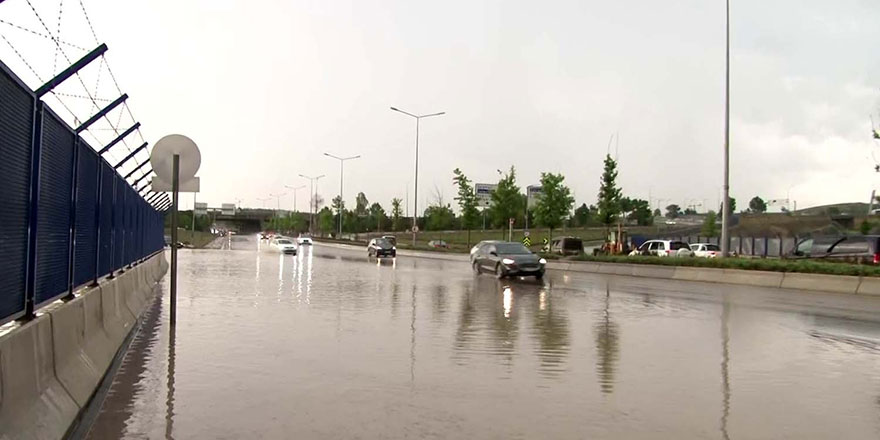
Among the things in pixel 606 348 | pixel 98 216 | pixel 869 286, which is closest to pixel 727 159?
pixel 869 286

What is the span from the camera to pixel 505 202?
64938 mm

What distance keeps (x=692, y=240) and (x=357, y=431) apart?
6199 cm

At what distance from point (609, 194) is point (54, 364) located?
43.9m

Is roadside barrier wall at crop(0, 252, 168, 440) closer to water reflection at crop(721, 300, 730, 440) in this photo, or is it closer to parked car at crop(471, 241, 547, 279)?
water reflection at crop(721, 300, 730, 440)

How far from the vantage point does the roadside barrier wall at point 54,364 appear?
5.01 m

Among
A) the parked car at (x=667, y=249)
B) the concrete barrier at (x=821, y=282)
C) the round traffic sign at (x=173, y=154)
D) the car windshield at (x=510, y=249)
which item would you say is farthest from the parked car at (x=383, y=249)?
the round traffic sign at (x=173, y=154)

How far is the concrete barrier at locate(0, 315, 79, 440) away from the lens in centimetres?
489

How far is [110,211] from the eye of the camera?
511 inches

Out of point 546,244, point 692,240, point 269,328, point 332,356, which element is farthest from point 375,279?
point 692,240

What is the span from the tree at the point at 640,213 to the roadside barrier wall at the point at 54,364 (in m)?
140

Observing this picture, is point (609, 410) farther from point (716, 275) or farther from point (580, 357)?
point (716, 275)

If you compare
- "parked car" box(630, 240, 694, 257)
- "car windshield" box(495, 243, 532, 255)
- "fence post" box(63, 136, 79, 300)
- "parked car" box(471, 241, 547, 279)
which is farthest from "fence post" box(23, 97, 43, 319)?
"parked car" box(630, 240, 694, 257)

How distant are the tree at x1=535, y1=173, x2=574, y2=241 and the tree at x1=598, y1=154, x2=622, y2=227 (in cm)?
858

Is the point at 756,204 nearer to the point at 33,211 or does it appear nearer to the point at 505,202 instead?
the point at 505,202
